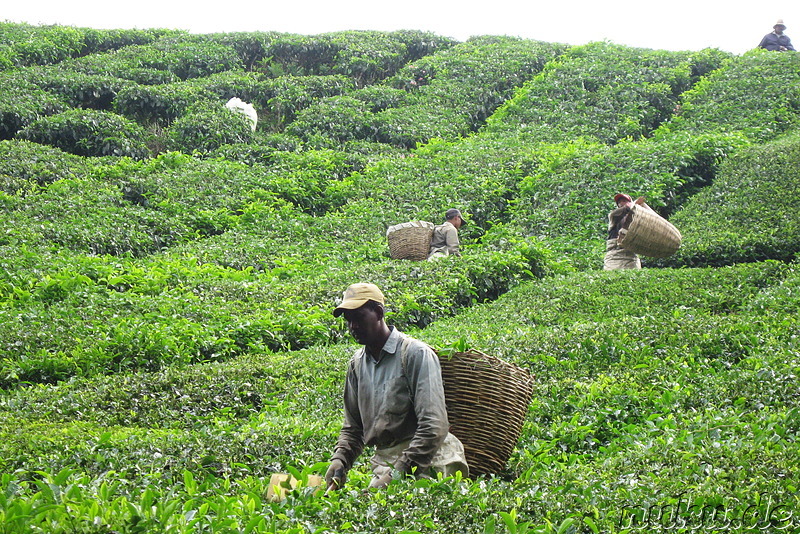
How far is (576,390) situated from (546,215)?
9.53m

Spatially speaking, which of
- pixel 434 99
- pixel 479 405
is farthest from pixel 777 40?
pixel 479 405

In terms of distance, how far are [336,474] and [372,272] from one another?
8.04 meters

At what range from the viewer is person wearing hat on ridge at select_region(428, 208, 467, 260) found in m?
13.6

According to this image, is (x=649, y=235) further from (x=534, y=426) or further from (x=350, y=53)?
(x=350, y=53)

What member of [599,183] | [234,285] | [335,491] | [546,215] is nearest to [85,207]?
[234,285]

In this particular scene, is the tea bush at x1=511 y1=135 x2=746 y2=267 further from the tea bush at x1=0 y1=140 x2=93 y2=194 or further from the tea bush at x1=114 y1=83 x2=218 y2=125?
the tea bush at x1=114 y1=83 x2=218 y2=125

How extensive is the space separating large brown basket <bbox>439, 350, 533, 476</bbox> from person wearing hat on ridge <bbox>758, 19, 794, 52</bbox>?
24.2 m

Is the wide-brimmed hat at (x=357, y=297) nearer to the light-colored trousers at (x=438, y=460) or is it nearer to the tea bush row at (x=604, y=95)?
the light-colored trousers at (x=438, y=460)

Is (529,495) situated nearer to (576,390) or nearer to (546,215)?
(576,390)

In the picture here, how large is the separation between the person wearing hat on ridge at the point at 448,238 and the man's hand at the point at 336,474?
8.99m

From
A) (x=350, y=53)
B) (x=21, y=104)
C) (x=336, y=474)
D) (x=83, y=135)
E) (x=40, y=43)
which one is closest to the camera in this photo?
(x=336, y=474)

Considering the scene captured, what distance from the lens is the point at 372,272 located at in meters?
12.6

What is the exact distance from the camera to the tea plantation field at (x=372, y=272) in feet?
14.1

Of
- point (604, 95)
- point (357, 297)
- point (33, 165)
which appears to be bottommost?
point (33, 165)
